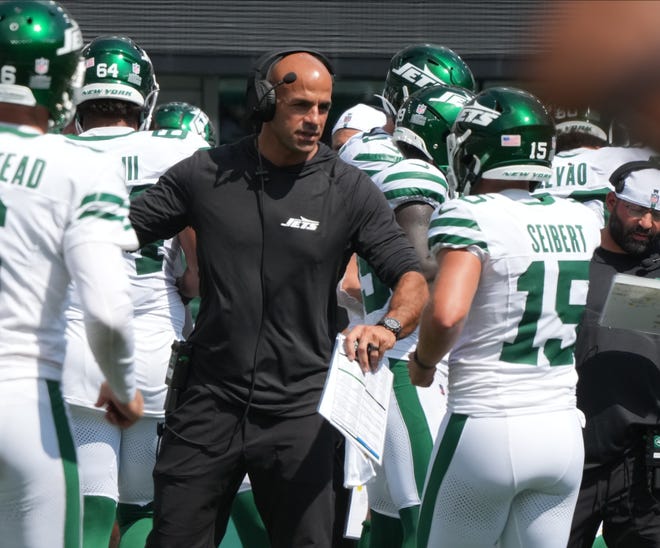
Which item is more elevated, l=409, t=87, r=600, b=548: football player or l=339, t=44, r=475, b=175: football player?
l=339, t=44, r=475, b=175: football player

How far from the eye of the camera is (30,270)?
8.23ft

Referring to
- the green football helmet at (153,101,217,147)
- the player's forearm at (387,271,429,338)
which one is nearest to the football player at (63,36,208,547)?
the player's forearm at (387,271,429,338)

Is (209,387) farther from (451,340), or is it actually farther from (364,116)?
(364,116)

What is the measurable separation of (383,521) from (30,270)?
228 cm

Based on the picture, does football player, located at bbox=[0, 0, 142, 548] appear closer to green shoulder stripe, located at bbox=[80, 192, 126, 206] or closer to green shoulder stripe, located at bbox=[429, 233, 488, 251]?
green shoulder stripe, located at bbox=[80, 192, 126, 206]

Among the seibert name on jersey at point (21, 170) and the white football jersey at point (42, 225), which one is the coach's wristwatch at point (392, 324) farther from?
the seibert name on jersey at point (21, 170)

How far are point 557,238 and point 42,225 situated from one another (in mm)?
1451

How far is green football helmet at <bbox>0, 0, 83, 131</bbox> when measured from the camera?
8.60 ft

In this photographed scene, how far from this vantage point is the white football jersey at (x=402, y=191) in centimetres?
407

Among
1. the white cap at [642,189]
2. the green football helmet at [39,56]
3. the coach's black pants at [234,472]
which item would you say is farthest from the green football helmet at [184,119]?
the green football helmet at [39,56]

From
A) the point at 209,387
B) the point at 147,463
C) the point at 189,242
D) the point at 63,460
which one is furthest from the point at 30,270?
the point at 147,463

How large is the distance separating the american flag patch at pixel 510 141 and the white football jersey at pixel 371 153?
3.15 ft

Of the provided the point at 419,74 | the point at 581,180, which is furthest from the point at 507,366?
the point at 419,74

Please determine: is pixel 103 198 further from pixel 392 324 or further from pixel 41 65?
pixel 392 324
